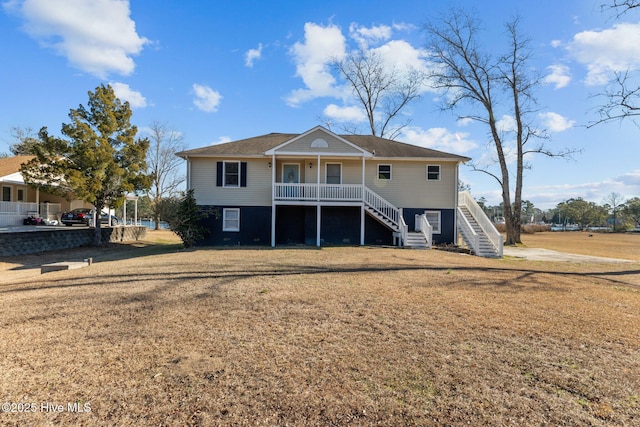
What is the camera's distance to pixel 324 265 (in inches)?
398

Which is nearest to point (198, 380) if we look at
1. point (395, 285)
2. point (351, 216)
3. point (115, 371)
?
point (115, 371)

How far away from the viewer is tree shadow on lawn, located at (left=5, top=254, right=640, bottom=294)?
763 centimetres

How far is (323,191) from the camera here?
16906mm

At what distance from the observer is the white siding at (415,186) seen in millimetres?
18391

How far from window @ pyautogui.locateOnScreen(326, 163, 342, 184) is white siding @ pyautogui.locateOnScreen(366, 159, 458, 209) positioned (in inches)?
60.6

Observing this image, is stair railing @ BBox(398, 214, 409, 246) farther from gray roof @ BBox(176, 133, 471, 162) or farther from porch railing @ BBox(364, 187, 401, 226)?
gray roof @ BBox(176, 133, 471, 162)

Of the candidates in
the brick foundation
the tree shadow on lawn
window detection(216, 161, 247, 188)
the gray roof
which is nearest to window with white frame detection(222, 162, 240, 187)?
window detection(216, 161, 247, 188)

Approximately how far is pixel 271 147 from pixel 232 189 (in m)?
3.12

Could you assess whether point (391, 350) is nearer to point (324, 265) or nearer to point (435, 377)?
point (435, 377)

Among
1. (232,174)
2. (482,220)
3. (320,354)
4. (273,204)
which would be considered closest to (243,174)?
(232,174)

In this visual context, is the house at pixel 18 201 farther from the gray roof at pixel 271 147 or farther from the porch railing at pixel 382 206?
the porch railing at pixel 382 206

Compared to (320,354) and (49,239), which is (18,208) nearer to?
(49,239)

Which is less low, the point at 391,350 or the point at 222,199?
the point at 222,199

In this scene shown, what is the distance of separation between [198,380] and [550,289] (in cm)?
741
